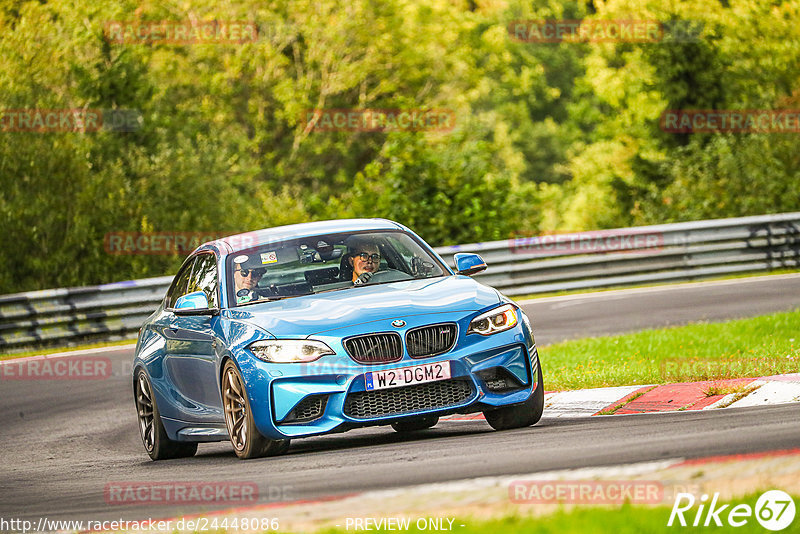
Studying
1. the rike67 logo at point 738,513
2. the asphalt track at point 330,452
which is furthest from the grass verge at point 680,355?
the rike67 logo at point 738,513

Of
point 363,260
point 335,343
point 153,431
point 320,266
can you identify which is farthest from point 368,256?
point 153,431

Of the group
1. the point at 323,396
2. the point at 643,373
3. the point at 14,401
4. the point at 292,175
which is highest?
the point at 323,396

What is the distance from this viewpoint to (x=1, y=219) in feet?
80.3

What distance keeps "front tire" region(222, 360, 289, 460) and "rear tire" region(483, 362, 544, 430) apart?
5.05ft

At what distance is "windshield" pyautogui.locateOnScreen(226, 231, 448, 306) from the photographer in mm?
9547

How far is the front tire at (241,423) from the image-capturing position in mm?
8695

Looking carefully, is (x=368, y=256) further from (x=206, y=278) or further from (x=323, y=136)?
(x=323, y=136)

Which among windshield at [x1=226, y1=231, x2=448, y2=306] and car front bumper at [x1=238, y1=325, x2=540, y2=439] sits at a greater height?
windshield at [x1=226, y1=231, x2=448, y2=306]

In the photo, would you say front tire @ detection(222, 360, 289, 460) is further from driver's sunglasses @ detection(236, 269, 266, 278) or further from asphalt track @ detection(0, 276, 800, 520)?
driver's sunglasses @ detection(236, 269, 266, 278)

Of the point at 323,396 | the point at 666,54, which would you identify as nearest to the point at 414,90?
the point at 666,54

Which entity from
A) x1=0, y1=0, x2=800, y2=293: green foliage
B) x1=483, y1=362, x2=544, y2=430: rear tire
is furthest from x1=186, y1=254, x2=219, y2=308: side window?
x1=0, y1=0, x2=800, y2=293: green foliage

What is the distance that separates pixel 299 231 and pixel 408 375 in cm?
202

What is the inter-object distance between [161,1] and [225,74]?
4.21 meters

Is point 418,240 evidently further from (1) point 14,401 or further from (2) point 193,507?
(1) point 14,401
